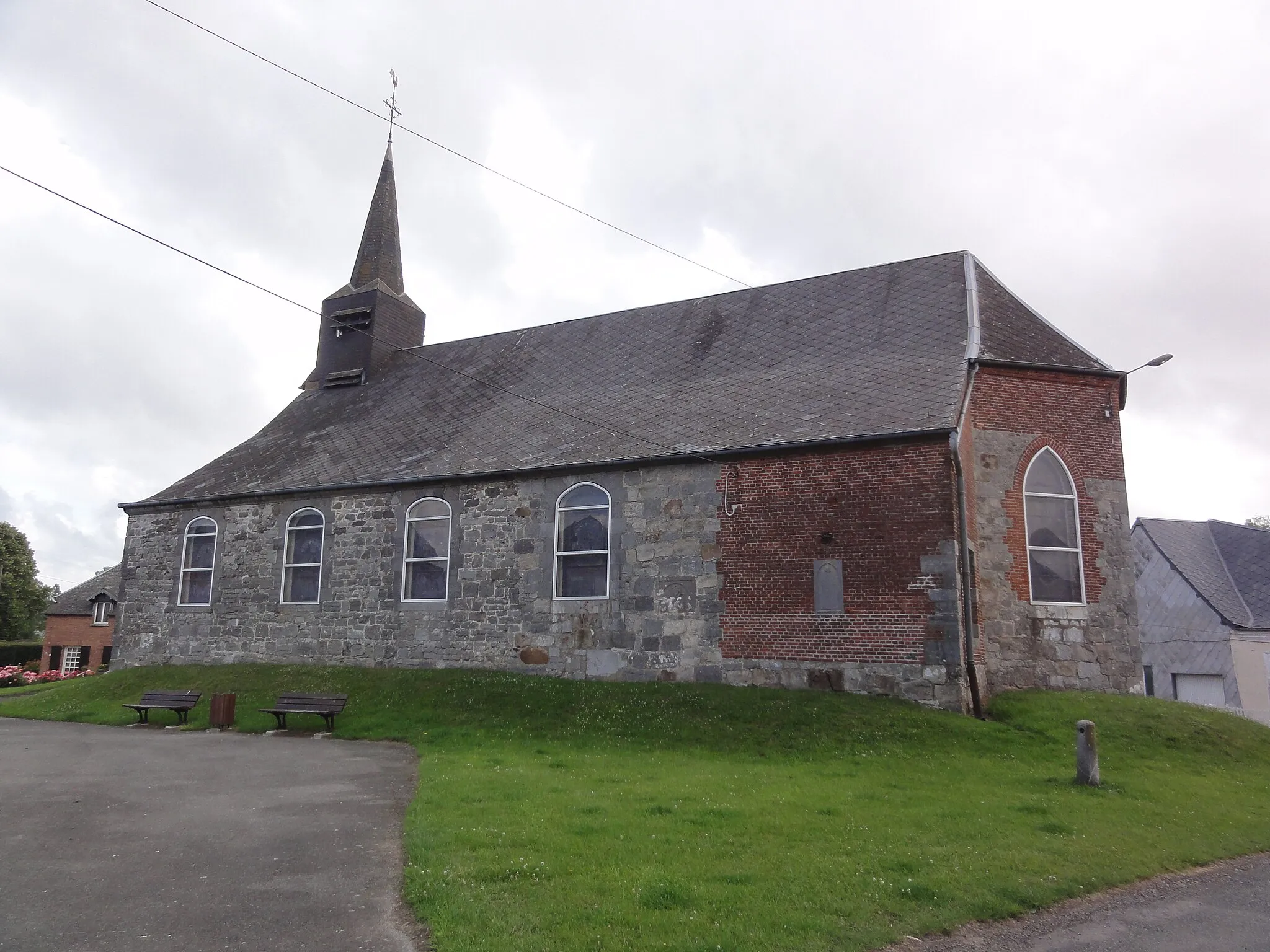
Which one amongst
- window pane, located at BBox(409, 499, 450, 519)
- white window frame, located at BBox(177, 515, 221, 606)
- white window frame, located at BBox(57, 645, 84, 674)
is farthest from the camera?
white window frame, located at BBox(57, 645, 84, 674)

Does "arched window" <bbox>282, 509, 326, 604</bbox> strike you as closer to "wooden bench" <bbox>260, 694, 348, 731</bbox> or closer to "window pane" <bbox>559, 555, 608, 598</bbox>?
"wooden bench" <bbox>260, 694, 348, 731</bbox>

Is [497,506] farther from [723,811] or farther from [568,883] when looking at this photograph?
[568,883]

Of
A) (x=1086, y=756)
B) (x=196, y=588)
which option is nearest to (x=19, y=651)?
(x=196, y=588)

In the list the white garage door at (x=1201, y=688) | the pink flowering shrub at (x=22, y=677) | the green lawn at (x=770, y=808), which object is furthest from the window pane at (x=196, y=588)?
the white garage door at (x=1201, y=688)

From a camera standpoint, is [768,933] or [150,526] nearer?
[768,933]

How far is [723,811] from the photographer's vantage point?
7.95 m

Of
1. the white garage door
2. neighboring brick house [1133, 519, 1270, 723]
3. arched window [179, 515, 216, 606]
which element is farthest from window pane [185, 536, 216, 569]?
the white garage door

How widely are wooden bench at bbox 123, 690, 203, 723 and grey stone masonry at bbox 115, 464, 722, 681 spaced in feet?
8.43

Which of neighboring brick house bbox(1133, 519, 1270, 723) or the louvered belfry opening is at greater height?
the louvered belfry opening

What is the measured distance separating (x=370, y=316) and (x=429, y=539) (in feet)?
33.2

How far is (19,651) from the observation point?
130 feet

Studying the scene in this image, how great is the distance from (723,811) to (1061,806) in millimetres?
3430

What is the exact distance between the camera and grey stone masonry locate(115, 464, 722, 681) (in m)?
14.6

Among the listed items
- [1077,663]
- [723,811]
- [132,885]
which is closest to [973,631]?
[1077,663]
